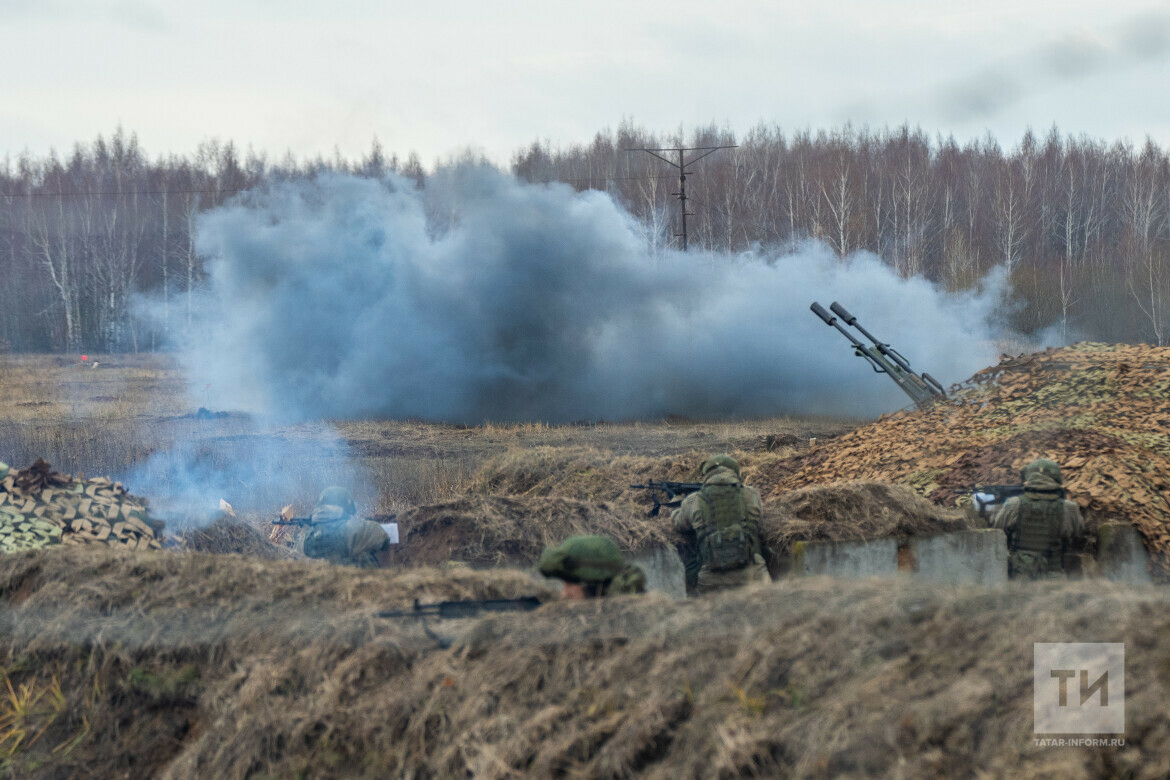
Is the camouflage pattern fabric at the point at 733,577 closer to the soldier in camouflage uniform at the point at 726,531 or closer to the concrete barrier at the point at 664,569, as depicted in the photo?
the soldier in camouflage uniform at the point at 726,531

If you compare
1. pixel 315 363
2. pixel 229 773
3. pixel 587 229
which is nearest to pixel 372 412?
pixel 315 363

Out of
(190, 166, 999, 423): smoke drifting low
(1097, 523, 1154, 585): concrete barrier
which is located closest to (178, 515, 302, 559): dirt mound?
(1097, 523, 1154, 585): concrete barrier

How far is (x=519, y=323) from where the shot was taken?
28.0 m

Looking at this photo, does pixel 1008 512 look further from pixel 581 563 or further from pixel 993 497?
pixel 581 563

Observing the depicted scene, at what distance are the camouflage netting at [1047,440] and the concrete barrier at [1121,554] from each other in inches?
5.1

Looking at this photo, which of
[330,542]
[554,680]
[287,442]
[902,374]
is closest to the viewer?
[554,680]

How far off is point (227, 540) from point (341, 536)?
94.2 inches

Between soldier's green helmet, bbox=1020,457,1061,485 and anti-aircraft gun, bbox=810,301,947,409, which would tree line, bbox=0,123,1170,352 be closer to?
anti-aircraft gun, bbox=810,301,947,409

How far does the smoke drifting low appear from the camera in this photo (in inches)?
1096

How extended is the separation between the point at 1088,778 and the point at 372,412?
26.4 m

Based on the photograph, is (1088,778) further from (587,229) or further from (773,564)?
(587,229)

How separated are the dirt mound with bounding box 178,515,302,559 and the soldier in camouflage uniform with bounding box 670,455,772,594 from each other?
3.84 m

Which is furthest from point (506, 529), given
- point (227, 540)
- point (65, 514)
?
point (65, 514)

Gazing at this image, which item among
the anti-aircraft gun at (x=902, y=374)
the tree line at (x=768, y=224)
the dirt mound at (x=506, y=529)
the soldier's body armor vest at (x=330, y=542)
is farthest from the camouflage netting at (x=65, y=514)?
the tree line at (x=768, y=224)
